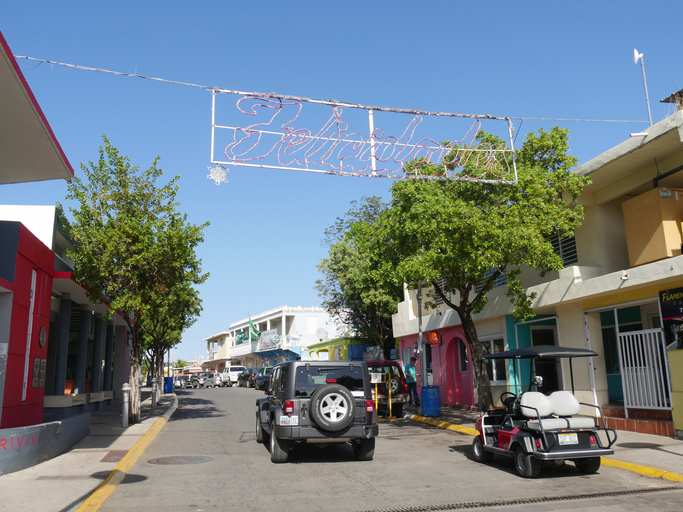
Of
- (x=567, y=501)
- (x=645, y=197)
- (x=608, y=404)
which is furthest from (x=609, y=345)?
(x=567, y=501)

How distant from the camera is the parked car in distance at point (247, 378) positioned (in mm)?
44906

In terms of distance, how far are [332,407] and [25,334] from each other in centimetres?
752

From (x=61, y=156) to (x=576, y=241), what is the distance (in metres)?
14.0

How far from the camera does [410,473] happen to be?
9.39m

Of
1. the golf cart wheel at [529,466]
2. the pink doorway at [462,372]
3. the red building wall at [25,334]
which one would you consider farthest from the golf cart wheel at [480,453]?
the pink doorway at [462,372]

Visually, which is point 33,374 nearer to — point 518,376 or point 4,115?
point 4,115

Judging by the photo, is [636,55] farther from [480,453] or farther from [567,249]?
[480,453]

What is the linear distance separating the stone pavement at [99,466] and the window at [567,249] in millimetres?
5326

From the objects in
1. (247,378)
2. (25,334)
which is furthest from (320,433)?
(247,378)

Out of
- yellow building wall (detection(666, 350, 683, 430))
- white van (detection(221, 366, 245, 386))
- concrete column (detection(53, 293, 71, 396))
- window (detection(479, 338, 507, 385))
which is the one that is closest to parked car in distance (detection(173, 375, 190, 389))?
white van (detection(221, 366, 245, 386))

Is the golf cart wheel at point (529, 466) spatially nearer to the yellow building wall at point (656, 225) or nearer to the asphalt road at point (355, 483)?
the asphalt road at point (355, 483)

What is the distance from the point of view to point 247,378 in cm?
4647

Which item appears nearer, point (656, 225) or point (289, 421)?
point (289, 421)

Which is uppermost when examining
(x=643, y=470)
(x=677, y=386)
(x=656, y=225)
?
(x=656, y=225)
